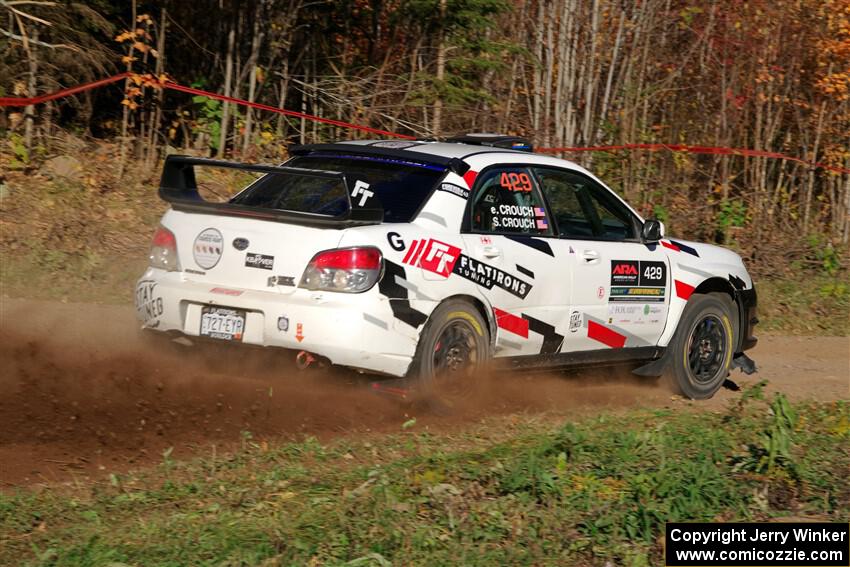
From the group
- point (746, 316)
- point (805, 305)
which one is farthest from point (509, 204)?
point (805, 305)

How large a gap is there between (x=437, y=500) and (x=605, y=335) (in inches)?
133

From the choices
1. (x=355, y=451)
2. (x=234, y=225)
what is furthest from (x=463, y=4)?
(x=355, y=451)

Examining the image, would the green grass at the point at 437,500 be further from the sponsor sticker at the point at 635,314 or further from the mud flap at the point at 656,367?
the mud flap at the point at 656,367

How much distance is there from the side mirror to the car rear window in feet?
6.14

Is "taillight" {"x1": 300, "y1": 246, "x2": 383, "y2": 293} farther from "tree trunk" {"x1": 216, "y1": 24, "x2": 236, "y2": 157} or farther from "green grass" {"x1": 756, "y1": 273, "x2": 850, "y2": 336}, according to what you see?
"tree trunk" {"x1": 216, "y1": 24, "x2": 236, "y2": 157}

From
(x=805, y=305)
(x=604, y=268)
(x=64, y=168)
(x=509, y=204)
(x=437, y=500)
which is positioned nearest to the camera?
(x=437, y=500)

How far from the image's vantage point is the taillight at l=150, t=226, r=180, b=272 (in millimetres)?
6773

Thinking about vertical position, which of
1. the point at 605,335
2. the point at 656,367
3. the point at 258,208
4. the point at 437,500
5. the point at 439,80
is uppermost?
the point at 439,80

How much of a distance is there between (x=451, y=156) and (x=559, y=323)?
52.5 inches

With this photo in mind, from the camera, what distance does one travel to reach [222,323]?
650 cm

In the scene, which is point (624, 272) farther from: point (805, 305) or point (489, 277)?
point (805, 305)

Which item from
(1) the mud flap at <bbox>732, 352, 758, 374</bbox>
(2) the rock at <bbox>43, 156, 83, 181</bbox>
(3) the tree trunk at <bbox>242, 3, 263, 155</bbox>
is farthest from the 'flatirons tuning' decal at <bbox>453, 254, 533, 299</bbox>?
(3) the tree trunk at <bbox>242, 3, 263, 155</bbox>

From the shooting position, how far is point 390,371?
6457 millimetres

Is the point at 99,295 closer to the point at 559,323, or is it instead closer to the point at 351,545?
the point at 559,323
